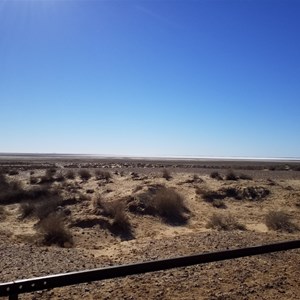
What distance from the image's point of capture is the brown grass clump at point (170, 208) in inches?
742

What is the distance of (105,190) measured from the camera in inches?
1047

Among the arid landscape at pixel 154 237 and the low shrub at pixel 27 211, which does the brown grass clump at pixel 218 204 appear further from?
the low shrub at pixel 27 211

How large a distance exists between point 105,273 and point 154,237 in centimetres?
1091

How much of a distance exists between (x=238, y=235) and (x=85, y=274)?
343 inches

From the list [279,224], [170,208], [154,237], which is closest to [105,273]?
[154,237]

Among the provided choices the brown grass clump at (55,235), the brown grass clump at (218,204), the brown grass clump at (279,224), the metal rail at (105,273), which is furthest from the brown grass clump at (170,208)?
the metal rail at (105,273)

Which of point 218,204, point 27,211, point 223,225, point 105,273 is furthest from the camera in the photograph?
point 218,204

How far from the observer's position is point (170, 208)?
1934 cm

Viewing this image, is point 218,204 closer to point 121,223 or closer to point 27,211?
point 121,223

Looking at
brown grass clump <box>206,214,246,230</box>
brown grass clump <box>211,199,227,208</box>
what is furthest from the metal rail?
brown grass clump <box>211,199,227,208</box>

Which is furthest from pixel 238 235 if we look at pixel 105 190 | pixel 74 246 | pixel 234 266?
pixel 105 190

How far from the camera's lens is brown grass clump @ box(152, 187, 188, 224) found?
1885cm

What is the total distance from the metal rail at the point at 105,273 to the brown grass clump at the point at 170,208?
43.4 feet

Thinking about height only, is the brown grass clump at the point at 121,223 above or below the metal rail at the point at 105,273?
below
